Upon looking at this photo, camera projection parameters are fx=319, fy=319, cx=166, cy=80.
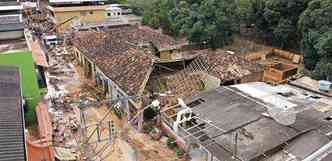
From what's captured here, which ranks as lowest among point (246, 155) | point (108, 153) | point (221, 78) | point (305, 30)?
point (108, 153)

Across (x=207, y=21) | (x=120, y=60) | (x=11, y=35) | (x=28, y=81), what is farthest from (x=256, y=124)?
(x=11, y=35)

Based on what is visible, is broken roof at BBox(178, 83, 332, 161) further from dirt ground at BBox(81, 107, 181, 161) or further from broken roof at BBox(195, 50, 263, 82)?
dirt ground at BBox(81, 107, 181, 161)

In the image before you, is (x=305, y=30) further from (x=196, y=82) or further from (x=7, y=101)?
(x=7, y=101)

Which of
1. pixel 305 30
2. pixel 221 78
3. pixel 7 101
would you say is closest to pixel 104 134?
pixel 7 101

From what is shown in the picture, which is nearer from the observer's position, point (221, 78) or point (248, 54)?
point (221, 78)

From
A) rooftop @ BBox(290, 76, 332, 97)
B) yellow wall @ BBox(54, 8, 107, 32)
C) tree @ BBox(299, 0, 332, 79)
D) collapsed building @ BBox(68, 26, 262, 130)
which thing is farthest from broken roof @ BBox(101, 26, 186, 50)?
yellow wall @ BBox(54, 8, 107, 32)

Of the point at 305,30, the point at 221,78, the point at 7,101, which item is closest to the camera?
the point at 7,101

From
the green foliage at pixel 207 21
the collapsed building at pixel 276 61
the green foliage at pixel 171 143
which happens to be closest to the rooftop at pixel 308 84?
the collapsed building at pixel 276 61
